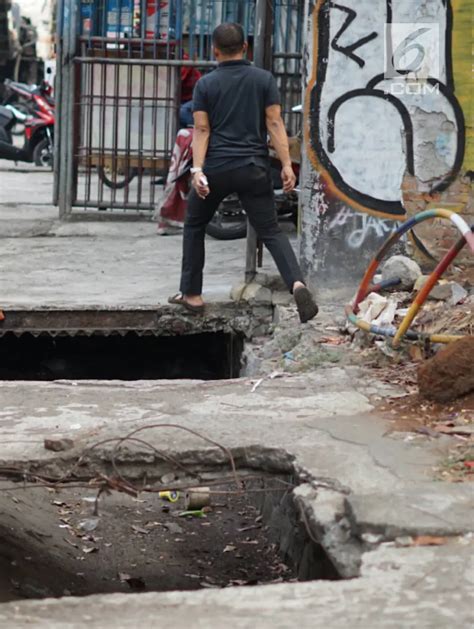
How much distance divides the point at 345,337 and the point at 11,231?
5.32 meters

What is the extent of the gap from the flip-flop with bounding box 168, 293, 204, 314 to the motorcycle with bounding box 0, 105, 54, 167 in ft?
34.5

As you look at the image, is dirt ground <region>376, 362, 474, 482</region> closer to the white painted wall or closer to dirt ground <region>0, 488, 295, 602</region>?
dirt ground <region>0, 488, 295, 602</region>

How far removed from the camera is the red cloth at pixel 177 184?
33.2ft

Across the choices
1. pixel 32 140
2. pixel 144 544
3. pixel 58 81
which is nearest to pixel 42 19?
pixel 32 140

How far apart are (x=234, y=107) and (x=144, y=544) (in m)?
2.90

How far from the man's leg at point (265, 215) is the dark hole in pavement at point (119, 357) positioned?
0.82 m

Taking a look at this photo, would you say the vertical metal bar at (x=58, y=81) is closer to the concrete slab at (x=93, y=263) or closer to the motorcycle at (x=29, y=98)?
the concrete slab at (x=93, y=263)

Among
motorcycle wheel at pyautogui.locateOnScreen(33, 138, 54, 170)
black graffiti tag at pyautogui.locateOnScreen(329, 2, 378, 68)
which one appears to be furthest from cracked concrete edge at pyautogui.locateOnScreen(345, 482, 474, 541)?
motorcycle wheel at pyautogui.locateOnScreen(33, 138, 54, 170)

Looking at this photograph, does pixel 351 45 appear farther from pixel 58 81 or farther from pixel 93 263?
pixel 58 81

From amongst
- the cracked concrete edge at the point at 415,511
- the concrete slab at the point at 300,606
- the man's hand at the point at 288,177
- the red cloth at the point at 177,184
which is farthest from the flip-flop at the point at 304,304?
the concrete slab at the point at 300,606

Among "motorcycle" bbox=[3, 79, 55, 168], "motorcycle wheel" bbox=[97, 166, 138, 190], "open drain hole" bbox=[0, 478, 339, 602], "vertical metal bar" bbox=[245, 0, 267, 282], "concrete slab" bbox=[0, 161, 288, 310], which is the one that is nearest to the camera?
"open drain hole" bbox=[0, 478, 339, 602]

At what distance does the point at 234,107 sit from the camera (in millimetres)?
7195

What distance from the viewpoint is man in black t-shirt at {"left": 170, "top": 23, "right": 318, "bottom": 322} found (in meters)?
7.18

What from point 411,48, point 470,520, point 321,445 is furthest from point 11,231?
point 470,520
